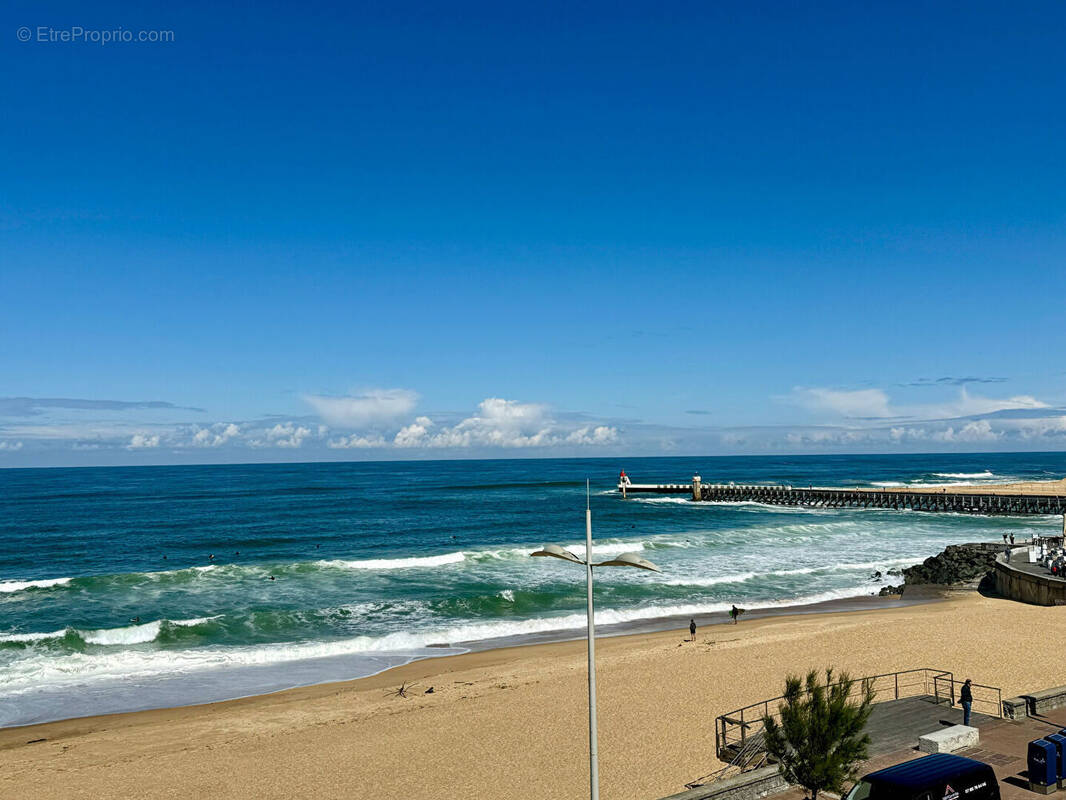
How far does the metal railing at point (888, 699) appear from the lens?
1709 cm

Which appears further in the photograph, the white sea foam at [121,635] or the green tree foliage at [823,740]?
the white sea foam at [121,635]

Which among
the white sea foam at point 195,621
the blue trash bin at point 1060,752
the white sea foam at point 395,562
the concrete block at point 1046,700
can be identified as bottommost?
the white sea foam at point 395,562

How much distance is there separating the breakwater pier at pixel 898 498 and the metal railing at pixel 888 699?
6582cm

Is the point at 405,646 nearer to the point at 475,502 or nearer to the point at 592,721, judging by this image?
the point at 592,721

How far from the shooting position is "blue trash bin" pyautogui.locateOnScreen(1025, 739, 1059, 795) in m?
12.9

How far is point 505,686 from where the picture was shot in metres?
23.1

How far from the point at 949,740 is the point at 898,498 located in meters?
78.5

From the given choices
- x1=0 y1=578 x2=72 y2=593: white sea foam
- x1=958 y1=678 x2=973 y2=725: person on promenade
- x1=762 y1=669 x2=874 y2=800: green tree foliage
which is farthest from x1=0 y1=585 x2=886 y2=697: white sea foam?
x1=762 y1=669 x2=874 y2=800: green tree foliage

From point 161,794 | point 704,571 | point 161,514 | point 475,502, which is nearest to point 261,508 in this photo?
point 161,514

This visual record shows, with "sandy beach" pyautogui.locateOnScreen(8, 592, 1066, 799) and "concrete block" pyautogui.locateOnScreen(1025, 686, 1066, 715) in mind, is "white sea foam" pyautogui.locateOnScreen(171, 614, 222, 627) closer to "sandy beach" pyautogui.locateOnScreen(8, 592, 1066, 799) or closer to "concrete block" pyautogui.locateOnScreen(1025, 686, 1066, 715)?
"sandy beach" pyautogui.locateOnScreen(8, 592, 1066, 799)

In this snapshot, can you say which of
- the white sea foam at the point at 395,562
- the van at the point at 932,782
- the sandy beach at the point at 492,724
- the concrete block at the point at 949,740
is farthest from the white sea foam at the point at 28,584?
the van at the point at 932,782

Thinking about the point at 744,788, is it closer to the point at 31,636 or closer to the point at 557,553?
the point at 557,553

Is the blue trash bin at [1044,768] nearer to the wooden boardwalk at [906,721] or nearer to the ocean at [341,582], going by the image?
the wooden boardwalk at [906,721]

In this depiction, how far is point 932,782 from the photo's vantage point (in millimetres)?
10953
